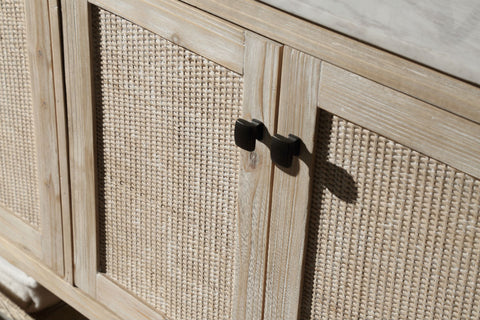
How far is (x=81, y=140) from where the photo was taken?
→ 1057mm

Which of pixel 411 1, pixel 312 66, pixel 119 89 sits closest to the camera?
pixel 411 1

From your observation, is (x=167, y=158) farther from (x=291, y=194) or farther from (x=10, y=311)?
(x=10, y=311)

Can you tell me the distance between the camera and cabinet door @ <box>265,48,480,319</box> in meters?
0.69

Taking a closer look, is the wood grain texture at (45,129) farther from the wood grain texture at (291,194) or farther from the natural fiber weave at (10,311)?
the wood grain texture at (291,194)

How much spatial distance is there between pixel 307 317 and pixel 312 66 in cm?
33

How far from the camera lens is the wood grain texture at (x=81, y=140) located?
0.99 meters

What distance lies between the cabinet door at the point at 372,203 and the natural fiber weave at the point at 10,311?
0.64 m

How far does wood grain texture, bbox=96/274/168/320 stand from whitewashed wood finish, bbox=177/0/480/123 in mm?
500

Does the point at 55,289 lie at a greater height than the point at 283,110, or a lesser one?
lesser

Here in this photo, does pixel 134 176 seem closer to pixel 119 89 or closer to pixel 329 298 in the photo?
pixel 119 89

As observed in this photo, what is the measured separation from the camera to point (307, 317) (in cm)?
88

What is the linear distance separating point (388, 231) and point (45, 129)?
1.97 ft

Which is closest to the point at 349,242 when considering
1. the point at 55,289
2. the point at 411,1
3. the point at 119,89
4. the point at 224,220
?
the point at 224,220

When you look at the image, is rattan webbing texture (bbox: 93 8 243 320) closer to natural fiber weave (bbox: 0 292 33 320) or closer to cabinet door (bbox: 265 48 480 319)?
cabinet door (bbox: 265 48 480 319)
